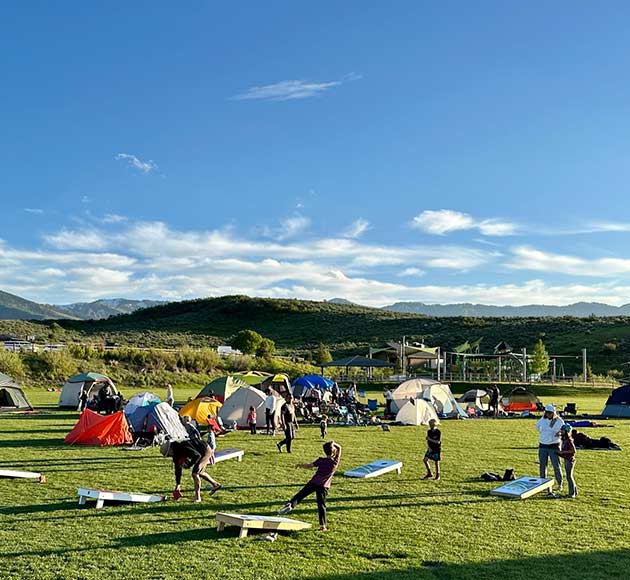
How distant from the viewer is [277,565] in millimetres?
9016

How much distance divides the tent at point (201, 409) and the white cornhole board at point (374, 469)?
11.2 metres

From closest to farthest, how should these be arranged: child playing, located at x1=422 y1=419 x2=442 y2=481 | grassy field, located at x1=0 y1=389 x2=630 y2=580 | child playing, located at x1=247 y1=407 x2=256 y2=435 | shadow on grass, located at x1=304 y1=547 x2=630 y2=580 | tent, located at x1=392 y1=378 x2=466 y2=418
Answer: shadow on grass, located at x1=304 y1=547 x2=630 y2=580 → grassy field, located at x1=0 y1=389 x2=630 y2=580 → child playing, located at x1=422 y1=419 x2=442 y2=481 → child playing, located at x1=247 y1=407 x2=256 y2=435 → tent, located at x1=392 y1=378 x2=466 y2=418

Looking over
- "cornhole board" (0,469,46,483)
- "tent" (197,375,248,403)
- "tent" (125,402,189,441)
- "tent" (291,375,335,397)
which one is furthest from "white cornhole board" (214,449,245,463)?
"tent" (291,375,335,397)

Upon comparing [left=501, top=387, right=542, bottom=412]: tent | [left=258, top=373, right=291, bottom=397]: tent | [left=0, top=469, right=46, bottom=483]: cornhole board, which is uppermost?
[left=258, top=373, right=291, bottom=397]: tent

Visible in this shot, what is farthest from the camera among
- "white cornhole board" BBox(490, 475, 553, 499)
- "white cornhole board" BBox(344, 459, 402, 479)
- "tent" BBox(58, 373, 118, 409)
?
"tent" BBox(58, 373, 118, 409)

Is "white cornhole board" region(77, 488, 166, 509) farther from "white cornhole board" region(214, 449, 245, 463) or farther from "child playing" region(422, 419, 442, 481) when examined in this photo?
"child playing" region(422, 419, 442, 481)

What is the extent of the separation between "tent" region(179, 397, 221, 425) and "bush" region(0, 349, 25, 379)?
82.9 ft

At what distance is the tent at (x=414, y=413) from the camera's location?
28.5m

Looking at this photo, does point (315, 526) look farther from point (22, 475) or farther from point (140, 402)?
point (140, 402)

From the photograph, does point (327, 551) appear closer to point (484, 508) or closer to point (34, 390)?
point (484, 508)

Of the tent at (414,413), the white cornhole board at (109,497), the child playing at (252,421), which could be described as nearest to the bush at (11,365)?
the child playing at (252,421)

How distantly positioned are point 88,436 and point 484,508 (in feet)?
40.9

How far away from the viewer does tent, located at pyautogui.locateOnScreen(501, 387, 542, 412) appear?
36.8 m

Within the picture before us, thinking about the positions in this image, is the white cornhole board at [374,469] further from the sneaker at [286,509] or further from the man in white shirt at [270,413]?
the man in white shirt at [270,413]
